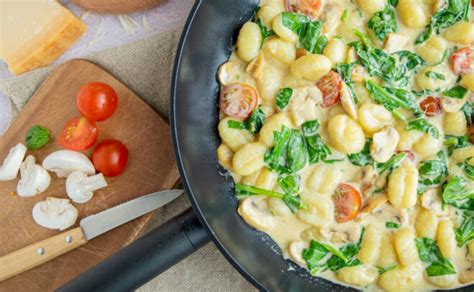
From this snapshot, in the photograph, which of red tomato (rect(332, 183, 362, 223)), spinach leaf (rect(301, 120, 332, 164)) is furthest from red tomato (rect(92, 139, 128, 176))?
red tomato (rect(332, 183, 362, 223))

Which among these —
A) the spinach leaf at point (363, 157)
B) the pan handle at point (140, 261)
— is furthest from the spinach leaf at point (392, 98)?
the pan handle at point (140, 261)

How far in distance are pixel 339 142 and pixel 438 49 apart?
0.48 m

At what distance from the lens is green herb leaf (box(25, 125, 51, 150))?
2.47 meters

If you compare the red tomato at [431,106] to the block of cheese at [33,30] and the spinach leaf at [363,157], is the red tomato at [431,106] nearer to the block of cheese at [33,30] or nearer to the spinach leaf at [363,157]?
the spinach leaf at [363,157]

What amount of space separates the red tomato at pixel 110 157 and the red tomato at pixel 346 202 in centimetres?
84

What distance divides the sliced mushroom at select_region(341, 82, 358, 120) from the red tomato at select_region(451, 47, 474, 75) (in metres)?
0.37

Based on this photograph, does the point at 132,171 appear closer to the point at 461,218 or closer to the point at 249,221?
the point at 249,221

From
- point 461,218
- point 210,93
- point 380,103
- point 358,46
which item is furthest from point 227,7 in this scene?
point 461,218

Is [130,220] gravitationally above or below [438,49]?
below

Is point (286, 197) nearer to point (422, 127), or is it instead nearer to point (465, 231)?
point (422, 127)

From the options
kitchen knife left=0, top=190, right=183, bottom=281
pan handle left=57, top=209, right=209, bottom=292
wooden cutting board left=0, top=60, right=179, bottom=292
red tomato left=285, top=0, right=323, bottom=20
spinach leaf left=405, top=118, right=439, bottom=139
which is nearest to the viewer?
pan handle left=57, top=209, right=209, bottom=292

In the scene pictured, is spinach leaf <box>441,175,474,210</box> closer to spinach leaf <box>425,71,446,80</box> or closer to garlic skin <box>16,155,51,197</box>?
spinach leaf <box>425,71,446,80</box>

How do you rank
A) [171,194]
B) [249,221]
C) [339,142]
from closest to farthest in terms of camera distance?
1. [339,142]
2. [249,221]
3. [171,194]

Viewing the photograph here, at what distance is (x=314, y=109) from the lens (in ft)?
7.13
